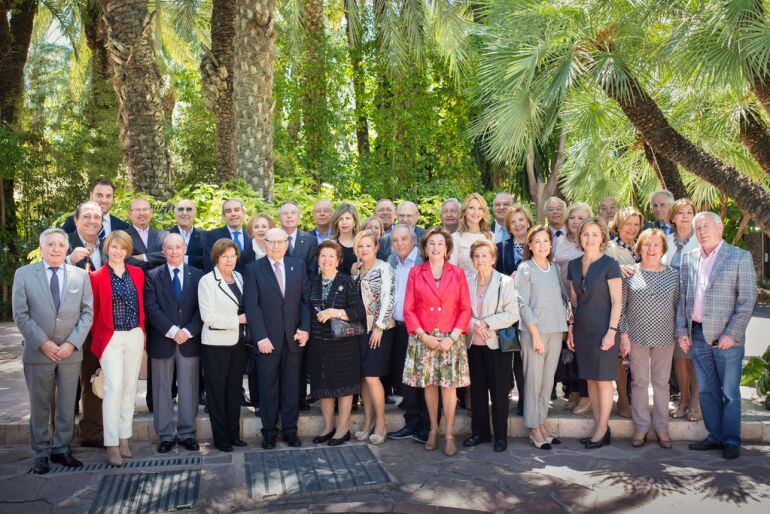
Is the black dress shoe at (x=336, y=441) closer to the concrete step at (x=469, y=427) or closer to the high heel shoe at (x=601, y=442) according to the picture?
the concrete step at (x=469, y=427)

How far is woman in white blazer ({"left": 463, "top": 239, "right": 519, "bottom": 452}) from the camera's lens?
562 cm

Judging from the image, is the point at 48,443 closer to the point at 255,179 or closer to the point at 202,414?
the point at 202,414

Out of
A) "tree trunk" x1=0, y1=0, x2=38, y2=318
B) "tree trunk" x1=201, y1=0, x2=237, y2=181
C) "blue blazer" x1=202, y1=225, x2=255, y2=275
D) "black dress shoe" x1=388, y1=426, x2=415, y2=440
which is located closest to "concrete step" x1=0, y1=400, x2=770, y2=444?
"black dress shoe" x1=388, y1=426, x2=415, y2=440

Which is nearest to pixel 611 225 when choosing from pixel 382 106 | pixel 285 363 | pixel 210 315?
pixel 285 363

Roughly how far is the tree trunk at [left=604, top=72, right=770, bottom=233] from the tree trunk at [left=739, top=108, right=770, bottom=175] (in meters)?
0.55

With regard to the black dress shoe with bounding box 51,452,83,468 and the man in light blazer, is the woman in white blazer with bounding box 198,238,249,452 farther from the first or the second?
the man in light blazer

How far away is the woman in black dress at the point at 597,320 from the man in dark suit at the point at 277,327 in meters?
2.42

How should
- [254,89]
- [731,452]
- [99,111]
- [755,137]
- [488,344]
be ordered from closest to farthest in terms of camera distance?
[731,452] → [488,344] → [755,137] → [254,89] → [99,111]

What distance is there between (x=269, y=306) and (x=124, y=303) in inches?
46.1

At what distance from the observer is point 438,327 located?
5562 millimetres

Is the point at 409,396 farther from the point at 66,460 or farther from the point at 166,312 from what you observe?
the point at 66,460

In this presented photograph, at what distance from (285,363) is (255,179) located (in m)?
4.25

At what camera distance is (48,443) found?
17.1ft

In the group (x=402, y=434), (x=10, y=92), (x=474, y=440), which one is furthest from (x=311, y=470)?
(x=10, y=92)
